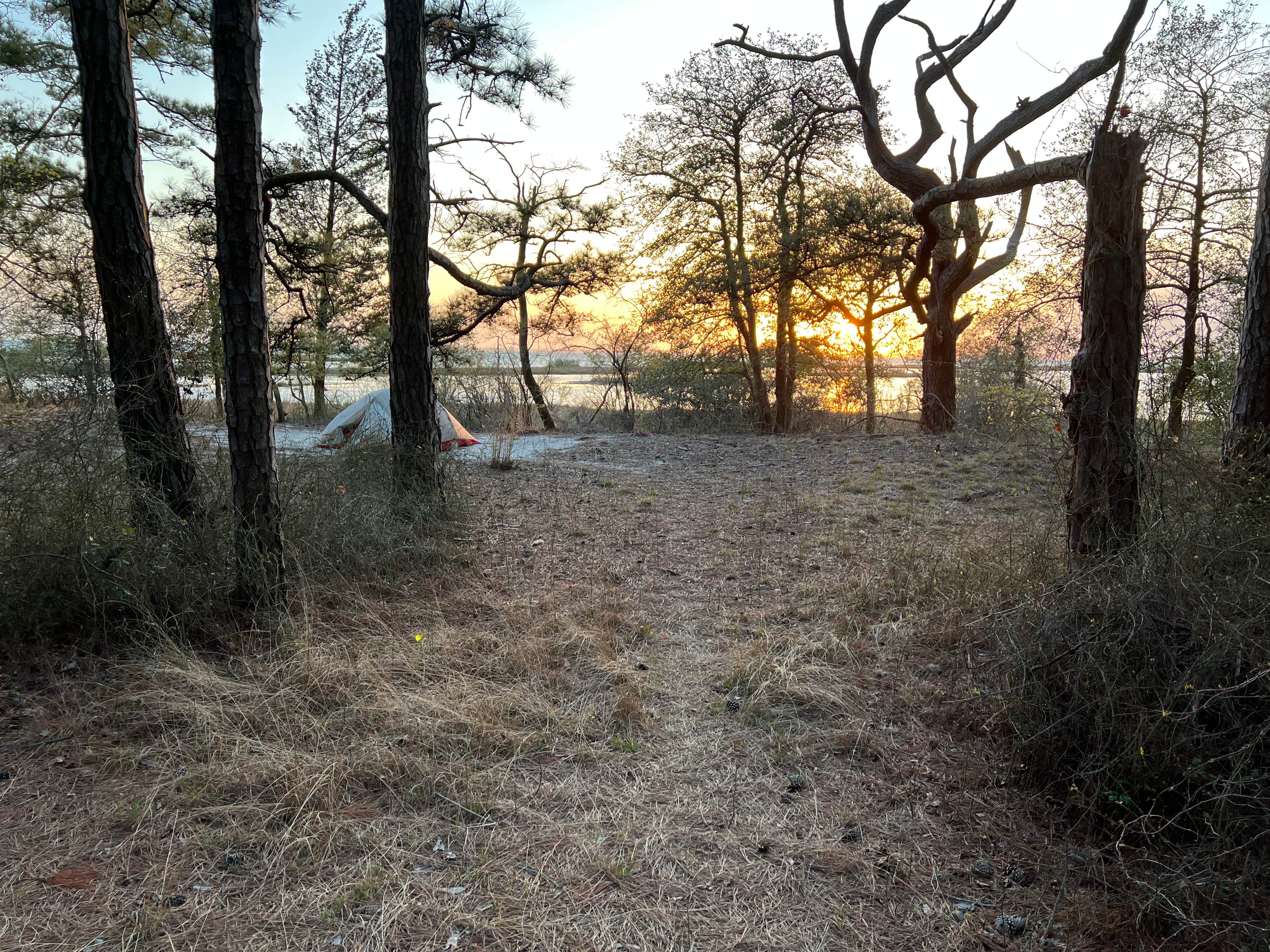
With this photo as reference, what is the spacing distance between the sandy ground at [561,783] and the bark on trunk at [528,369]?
10.8m

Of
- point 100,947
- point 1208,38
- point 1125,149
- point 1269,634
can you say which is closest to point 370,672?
point 100,947

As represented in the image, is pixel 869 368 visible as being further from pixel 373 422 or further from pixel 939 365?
pixel 373 422

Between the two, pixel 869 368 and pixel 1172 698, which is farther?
pixel 869 368

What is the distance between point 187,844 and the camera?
7.11ft

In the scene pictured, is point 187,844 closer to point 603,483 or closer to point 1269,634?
point 1269,634

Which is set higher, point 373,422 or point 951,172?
point 951,172

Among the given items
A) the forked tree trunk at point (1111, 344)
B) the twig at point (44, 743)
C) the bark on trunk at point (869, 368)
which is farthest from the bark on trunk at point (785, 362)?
the twig at point (44, 743)

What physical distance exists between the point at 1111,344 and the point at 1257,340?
3.58 ft

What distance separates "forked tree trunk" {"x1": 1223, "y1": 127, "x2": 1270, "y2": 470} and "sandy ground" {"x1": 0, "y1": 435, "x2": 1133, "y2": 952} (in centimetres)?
111

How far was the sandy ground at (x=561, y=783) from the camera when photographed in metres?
1.93

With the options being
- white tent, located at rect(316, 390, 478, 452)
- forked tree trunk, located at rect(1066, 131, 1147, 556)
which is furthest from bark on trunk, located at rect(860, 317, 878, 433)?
forked tree trunk, located at rect(1066, 131, 1147, 556)

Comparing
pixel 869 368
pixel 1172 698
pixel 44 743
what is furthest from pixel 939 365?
pixel 44 743

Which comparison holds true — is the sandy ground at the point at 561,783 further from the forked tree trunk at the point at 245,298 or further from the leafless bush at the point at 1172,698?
the forked tree trunk at the point at 245,298

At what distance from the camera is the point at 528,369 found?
15.2 metres
